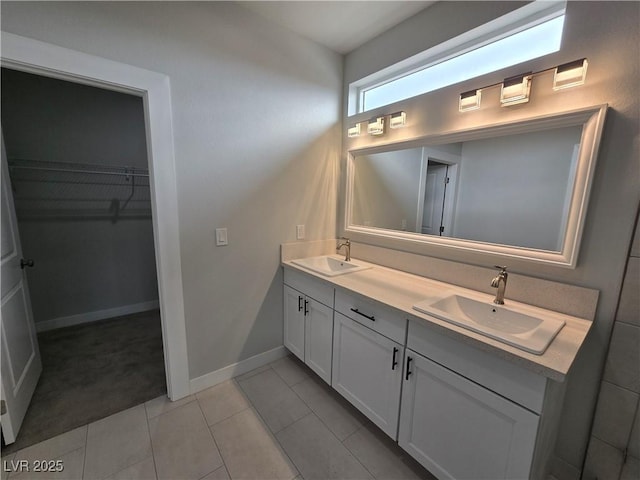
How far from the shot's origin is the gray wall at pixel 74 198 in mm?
2480

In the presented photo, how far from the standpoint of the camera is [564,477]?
4.46 ft

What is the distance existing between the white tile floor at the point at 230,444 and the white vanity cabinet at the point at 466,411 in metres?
0.29

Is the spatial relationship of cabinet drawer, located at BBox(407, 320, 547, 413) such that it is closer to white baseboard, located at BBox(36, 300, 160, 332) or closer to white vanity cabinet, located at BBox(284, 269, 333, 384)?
white vanity cabinet, located at BBox(284, 269, 333, 384)

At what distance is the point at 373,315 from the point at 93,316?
320cm

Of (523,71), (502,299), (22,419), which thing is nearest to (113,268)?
(22,419)

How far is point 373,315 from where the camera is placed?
1512 millimetres

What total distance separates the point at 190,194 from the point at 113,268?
2101 mm

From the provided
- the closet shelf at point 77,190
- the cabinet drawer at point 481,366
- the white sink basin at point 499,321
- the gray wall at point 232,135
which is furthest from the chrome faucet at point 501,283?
the closet shelf at point 77,190

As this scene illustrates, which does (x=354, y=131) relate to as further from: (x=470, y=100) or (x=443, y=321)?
(x=443, y=321)

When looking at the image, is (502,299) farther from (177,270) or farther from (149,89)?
(149,89)

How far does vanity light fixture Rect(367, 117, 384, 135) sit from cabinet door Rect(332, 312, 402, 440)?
54.9 inches

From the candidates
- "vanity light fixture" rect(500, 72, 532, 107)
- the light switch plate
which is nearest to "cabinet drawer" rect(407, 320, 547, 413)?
"vanity light fixture" rect(500, 72, 532, 107)

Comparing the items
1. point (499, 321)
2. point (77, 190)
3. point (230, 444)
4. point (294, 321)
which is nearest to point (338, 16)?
point (499, 321)

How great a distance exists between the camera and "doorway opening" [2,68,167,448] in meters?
2.19
